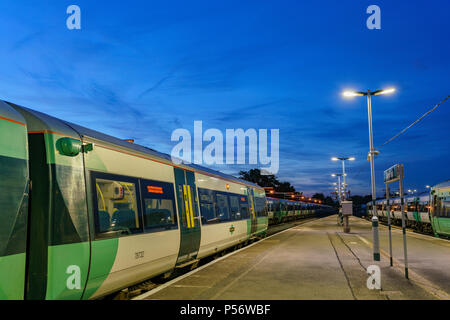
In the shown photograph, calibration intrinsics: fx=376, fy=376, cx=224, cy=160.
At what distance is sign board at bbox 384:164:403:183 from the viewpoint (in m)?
9.89

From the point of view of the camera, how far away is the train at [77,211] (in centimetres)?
459

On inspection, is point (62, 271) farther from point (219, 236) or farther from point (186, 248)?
point (219, 236)

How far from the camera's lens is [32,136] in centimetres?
509

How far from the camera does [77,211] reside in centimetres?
539

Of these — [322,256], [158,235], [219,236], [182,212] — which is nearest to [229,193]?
[219,236]

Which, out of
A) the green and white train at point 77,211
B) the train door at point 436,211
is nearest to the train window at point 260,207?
the train door at point 436,211

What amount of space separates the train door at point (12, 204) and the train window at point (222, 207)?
8.36 m

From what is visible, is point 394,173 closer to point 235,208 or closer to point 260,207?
point 235,208

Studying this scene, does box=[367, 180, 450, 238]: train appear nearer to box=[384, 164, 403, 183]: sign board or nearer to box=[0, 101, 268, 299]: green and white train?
box=[384, 164, 403, 183]: sign board

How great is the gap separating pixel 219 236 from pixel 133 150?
603cm

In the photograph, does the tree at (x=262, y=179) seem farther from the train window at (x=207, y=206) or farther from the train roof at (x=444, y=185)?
the train window at (x=207, y=206)

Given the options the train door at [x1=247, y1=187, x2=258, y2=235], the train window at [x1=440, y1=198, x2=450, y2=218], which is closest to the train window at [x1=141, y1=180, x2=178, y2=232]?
the train door at [x1=247, y1=187, x2=258, y2=235]

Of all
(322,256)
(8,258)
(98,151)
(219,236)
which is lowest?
(322,256)

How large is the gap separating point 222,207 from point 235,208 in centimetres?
198
